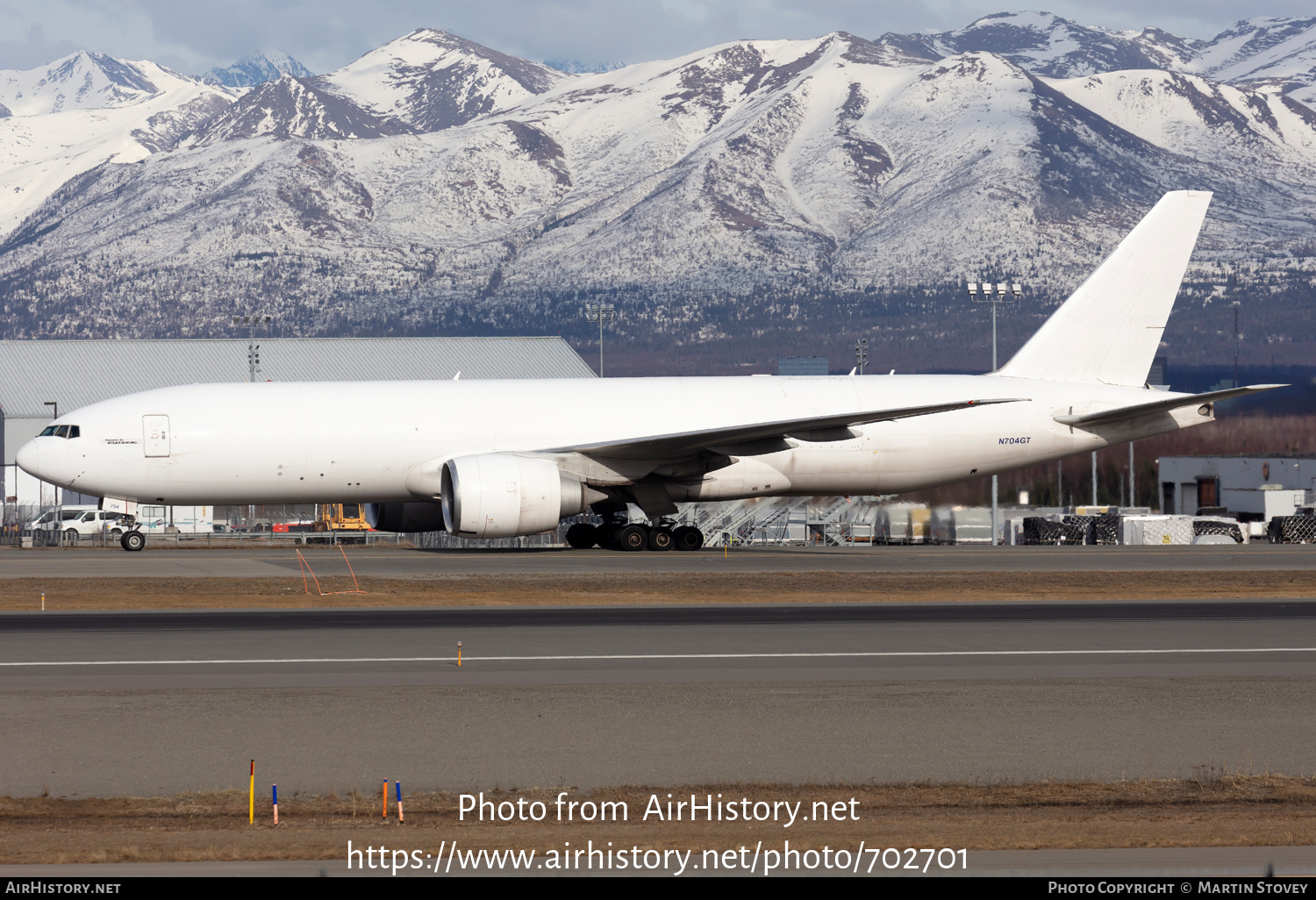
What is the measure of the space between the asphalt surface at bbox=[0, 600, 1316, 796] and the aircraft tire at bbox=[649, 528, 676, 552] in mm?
14458

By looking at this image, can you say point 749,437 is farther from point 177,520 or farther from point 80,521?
point 177,520

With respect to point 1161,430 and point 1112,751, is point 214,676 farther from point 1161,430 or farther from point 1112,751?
point 1161,430

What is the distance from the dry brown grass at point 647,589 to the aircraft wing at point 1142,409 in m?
7.89

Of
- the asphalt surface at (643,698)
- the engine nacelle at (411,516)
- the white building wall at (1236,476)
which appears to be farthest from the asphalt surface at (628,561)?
the white building wall at (1236,476)

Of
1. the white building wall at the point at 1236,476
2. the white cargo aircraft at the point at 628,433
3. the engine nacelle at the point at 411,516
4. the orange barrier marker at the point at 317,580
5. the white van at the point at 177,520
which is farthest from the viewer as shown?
the white building wall at the point at 1236,476

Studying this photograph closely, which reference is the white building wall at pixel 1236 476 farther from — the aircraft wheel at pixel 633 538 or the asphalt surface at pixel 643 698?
the asphalt surface at pixel 643 698

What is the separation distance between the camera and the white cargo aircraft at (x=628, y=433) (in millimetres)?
35500

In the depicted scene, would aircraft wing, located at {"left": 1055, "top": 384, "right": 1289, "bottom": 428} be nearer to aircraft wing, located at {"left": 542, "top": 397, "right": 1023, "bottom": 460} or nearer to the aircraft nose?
aircraft wing, located at {"left": 542, "top": 397, "right": 1023, "bottom": 460}

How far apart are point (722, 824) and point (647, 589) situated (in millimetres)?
17325

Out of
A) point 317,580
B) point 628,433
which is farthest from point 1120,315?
point 317,580

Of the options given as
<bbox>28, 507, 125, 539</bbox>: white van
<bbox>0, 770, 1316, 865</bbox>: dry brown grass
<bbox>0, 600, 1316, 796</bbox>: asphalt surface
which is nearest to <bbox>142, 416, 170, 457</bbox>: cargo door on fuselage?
<bbox>0, 600, 1316, 796</bbox>: asphalt surface

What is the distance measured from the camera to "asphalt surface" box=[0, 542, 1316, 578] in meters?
31.2

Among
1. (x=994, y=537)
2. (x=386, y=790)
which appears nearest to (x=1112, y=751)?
(x=386, y=790)
